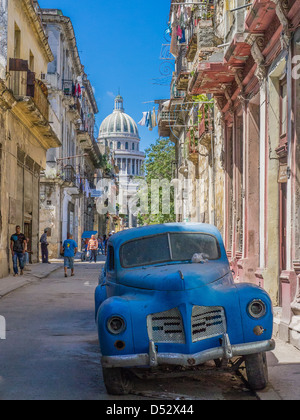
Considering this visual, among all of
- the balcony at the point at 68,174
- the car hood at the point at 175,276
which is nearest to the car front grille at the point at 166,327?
the car hood at the point at 175,276

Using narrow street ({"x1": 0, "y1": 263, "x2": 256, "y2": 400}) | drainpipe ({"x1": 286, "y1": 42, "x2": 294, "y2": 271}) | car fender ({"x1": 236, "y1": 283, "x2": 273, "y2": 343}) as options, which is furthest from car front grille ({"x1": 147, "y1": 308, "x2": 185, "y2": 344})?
drainpipe ({"x1": 286, "y1": 42, "x2": 294, "y2": 271})

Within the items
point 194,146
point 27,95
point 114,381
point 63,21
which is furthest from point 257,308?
point 63,21

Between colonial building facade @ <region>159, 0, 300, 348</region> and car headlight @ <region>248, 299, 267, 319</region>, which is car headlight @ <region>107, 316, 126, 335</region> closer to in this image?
car headlight @ <region>248, 299, 267, 319</region>

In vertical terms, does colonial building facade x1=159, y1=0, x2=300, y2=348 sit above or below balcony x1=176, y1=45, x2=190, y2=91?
below

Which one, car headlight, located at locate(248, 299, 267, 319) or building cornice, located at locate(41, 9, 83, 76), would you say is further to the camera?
building cornice, located at locate(41, 9, 83, 76)

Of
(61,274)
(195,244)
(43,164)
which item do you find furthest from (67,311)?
(43,164)

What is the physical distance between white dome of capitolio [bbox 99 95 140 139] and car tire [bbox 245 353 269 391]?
154 m

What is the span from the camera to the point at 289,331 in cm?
830

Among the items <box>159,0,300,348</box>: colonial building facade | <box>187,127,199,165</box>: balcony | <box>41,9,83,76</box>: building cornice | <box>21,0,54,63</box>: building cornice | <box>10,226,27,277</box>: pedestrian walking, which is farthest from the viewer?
<box>41,9,83,76</box>: building cornice

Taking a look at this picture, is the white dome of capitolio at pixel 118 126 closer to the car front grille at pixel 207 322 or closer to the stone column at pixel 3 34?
the stone column at pixel 3 34

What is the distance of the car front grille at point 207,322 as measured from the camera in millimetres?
5645

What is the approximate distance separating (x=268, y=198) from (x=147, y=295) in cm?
523

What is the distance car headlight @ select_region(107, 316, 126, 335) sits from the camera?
5625mm

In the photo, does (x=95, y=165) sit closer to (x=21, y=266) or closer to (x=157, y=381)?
(x=21, y=266)
